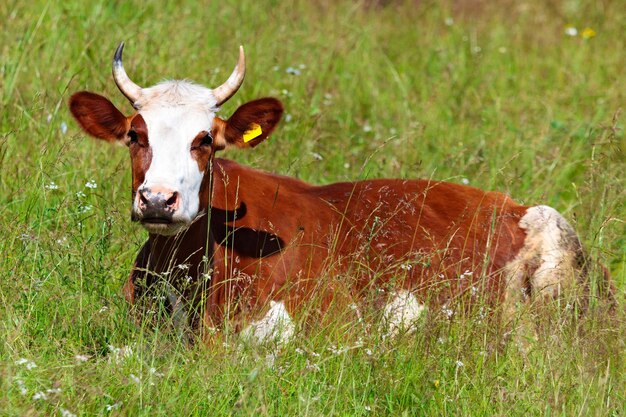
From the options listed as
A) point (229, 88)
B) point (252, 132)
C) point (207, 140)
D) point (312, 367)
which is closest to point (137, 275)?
point (207, 140)

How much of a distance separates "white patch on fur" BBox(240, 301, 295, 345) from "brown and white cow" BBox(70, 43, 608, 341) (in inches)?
0.4

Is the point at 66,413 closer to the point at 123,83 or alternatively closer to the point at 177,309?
the point at 177,309

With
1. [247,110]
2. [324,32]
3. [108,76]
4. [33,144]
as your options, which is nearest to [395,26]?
[324,32]

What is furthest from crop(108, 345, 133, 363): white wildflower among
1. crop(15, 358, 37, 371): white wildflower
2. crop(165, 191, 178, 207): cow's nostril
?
crop(165, 191, 178, 207): cow's nostril

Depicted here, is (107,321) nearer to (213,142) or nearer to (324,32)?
(213,142)

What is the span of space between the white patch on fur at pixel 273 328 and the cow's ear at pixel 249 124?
2.69 ft

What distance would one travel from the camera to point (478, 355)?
4.64 metres

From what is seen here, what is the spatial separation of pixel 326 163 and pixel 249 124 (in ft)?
7.82

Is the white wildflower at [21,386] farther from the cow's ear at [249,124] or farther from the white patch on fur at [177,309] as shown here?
the cow's ear at [249,124]

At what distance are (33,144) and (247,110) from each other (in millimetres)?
1869

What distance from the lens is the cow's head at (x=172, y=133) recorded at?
15.6ft

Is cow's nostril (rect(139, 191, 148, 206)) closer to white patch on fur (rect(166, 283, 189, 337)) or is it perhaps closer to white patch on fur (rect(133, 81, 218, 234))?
white patch on fur (rect(133, 81, 218, 234))

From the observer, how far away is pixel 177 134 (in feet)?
16.4

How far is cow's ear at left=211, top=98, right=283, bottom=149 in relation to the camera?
536 cm
